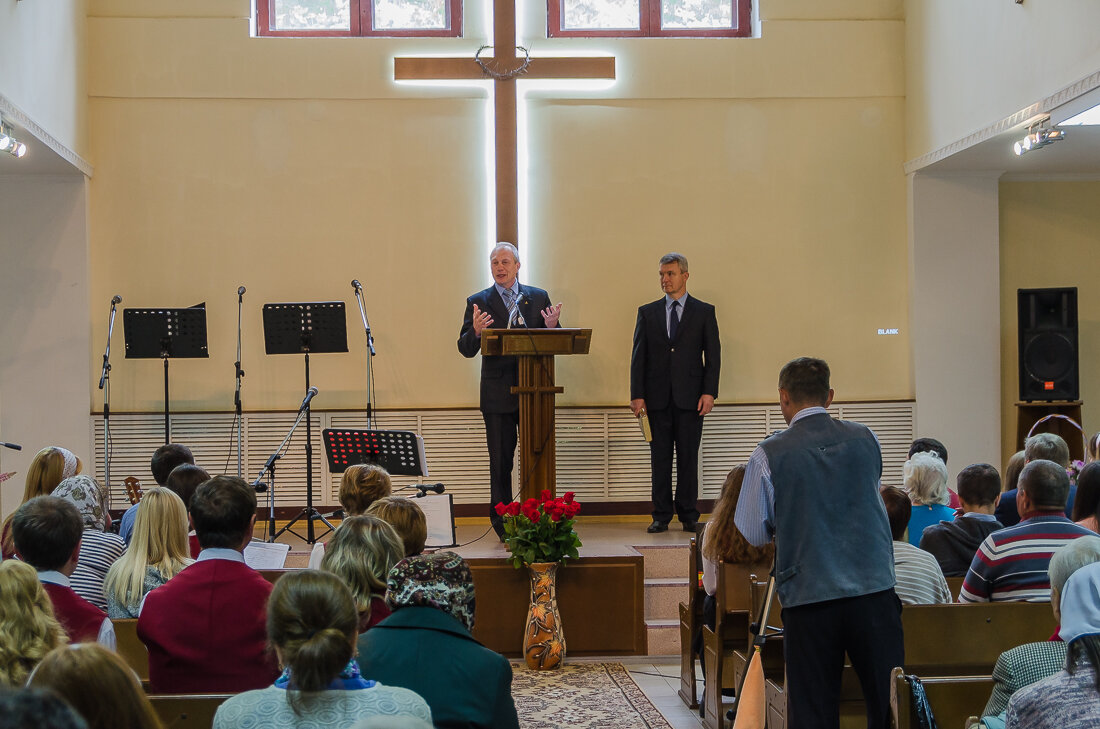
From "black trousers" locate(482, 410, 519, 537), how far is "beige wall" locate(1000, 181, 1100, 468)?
4.05 metres

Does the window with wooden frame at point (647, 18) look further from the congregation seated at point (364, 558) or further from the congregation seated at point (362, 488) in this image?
the congregation seated at point (364, 558)

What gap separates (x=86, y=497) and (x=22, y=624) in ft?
6.74

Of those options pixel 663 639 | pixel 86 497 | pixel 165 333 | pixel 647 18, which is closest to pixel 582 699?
pixel 663 639

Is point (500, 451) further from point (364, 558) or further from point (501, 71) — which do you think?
→ point (364, 558)

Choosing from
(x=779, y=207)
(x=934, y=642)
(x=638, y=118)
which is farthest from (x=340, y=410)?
(x=934, y=642)

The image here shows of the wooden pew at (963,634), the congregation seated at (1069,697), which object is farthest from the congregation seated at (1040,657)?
the wooden pew at (963,634)

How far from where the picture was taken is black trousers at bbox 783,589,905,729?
123 inches

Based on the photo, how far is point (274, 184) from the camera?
808 centimetres

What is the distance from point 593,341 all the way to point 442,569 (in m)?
6.04

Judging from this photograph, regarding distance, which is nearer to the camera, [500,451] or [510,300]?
[500,451]

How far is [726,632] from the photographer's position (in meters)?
4.40

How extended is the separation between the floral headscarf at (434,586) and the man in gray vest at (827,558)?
1.31 meters

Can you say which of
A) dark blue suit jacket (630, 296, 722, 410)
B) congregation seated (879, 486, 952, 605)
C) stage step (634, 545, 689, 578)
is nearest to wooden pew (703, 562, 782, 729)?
congregation seated (879, 486, 952, 605)

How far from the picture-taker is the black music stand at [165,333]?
7145mm
